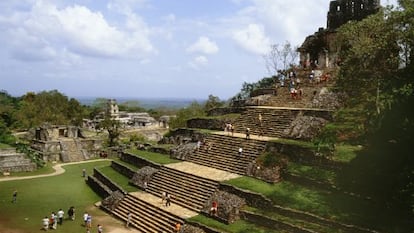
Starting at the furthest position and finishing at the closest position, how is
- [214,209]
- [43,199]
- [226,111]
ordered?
[226,111] → [43,199] → [214,209]

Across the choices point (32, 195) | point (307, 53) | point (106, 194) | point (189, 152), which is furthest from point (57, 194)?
point (307, 53)

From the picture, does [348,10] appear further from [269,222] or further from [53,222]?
[53,222]

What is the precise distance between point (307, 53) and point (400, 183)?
2250 cm

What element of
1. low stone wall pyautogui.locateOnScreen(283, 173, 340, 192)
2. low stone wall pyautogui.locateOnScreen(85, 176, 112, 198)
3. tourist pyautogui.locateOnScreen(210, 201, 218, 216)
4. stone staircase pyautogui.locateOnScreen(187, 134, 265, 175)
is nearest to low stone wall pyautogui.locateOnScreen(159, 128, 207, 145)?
stone staircase pyautogui.locateOnScreen(187, 134, 265, 175)

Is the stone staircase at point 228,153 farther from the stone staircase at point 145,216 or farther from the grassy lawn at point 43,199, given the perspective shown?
the grassy lawn at point 43,199

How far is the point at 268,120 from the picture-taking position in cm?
2608

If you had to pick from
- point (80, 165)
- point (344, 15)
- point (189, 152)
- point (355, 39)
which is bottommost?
point (80, 165)

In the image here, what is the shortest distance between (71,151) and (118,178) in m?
16.4

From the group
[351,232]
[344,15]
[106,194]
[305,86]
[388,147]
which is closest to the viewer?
[351,232]

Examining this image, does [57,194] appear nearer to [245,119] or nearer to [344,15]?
[245,119]

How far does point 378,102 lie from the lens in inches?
748

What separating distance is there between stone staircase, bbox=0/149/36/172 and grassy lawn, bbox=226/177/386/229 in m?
20.4

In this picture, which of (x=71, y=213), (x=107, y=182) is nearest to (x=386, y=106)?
(x=71, y=213)

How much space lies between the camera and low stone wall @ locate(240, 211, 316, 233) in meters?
15.2
